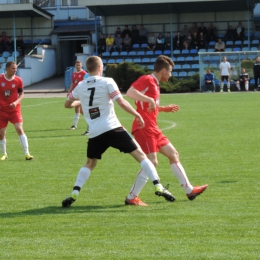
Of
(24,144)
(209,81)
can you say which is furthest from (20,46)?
(24,144)

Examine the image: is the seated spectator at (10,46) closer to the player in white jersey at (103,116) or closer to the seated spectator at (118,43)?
the seated spectator at (118,43)

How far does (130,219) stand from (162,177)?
129 inches

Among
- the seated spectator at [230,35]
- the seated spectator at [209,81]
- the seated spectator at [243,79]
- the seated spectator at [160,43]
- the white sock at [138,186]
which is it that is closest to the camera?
the white sock at [138,186]

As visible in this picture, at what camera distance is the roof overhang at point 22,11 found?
48.1 m

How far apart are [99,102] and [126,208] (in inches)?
50.4

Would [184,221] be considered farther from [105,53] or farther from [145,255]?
[105,53]

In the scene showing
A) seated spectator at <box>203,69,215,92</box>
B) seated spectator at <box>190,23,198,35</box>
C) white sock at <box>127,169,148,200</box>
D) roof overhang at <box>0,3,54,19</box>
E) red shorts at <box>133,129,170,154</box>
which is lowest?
seated spectator at <box>203,69,215,92</box>

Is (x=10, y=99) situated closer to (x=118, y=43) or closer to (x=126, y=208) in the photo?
(x=126, y=208)

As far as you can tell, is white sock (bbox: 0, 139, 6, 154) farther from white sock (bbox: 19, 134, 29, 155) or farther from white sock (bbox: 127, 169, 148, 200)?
white sock (bbox: 127, 169, 148, 200)

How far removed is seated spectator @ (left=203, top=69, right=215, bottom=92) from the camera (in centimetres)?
3675

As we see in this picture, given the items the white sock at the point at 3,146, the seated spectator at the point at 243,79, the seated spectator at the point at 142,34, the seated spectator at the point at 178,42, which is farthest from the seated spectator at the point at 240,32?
the white sock at the point at 3,146

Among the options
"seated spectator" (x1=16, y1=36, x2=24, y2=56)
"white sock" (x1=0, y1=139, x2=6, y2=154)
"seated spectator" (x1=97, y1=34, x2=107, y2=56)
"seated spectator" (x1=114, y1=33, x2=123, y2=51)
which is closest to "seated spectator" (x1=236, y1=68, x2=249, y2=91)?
"seated spectator" (x1=114, y1=33, x2=123, y2=51)

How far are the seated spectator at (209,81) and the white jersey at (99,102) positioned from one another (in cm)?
2913

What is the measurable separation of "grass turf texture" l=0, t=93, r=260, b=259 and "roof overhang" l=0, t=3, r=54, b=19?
33.0 meters
